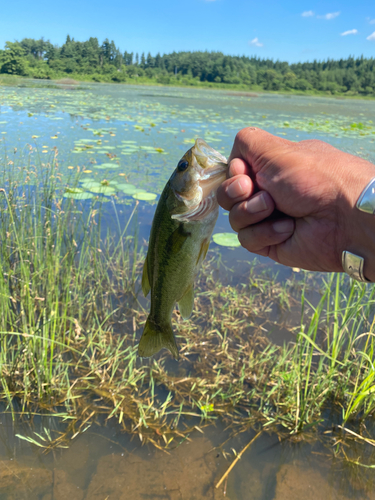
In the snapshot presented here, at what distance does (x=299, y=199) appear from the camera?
4.75ft

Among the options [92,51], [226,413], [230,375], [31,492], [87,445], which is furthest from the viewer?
[92,51]

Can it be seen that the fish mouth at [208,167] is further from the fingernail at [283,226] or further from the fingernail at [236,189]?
the fingernail at [283,226]

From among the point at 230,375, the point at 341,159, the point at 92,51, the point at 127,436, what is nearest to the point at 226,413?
the point at 230,375

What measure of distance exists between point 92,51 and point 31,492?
76161mm

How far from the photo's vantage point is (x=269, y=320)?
12.3 ft

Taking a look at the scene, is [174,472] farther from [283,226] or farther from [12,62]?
[12,62]

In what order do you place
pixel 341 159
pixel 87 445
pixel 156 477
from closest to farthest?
1. pixel 341 159
2. pixel 156 477
3. pixel 87 445

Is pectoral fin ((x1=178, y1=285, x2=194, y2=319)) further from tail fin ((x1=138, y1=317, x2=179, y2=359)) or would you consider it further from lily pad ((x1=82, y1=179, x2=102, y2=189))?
lily pad ((x1=82, y1=179, x2=102, y2=189))

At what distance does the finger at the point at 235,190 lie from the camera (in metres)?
1.49

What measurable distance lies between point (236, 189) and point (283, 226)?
0.32 m

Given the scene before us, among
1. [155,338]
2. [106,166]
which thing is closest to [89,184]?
[106,166]

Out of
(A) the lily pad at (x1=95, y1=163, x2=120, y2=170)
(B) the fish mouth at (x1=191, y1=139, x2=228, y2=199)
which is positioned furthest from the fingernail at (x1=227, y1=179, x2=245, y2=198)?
(A) the lily pad at (x1=95, y1=163, x2=120, y2=170)

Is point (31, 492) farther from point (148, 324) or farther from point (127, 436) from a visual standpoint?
point (148, 324)

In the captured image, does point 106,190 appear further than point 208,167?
Yes
